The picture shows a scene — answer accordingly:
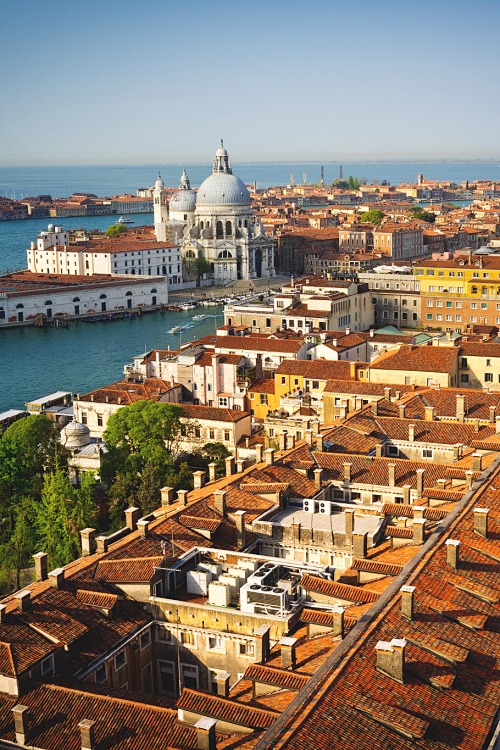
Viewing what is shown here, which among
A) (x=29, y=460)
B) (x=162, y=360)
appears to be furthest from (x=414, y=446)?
(x=162, y=360)

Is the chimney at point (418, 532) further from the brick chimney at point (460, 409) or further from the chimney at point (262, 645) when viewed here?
the brick chimney at point (460, 409)

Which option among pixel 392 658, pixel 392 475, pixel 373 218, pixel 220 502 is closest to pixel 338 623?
pixel 392 658

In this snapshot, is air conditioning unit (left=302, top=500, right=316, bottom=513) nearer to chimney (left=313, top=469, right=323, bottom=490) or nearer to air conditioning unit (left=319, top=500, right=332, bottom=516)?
air conditioning unit (left=319, top=500, right=332, bottom=516)

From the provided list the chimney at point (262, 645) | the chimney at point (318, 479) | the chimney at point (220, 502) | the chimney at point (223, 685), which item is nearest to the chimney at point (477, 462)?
the chimney at point (318, 479)

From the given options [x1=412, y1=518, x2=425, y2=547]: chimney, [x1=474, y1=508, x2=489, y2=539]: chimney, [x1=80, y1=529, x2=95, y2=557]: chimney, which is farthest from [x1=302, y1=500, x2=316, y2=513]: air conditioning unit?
[x1=80, y1=529, x2=95, y2=557]: chimney

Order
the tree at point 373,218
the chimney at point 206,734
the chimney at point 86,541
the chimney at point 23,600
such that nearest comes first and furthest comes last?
the chimney at point 206,734
the chimney at point 23,600
the chimney at point 86,541
the tree at point 373,218

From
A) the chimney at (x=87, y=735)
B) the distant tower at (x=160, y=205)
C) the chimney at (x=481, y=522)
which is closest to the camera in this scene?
the chimney at (x=87, y=735)
